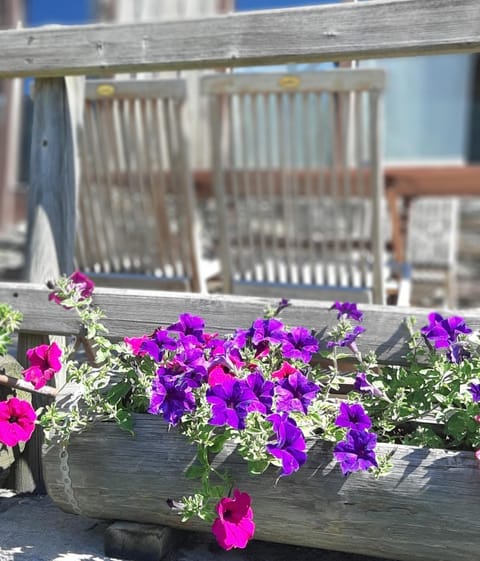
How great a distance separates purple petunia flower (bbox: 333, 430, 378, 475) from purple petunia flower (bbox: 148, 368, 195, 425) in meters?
0.28

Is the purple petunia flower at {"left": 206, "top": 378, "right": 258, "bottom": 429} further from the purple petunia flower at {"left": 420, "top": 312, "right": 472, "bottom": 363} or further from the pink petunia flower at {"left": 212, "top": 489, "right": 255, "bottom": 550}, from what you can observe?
the purple petunia flower at {"left": 420, "top": 312, "right": 472, "bottom": 363}

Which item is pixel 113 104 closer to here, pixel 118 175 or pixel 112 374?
pixel 118 175

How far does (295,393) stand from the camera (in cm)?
144

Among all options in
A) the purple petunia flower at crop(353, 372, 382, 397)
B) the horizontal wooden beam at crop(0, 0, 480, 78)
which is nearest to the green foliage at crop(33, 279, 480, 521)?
the purple petunia flower at crop(353, 372, 382, 397)

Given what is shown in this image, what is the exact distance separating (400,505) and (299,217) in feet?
4.44

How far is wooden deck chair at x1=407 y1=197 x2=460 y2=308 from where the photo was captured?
3.84m

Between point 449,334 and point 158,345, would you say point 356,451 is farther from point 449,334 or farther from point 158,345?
point 158,345

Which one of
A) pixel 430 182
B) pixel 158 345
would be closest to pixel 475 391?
pixel 158 345

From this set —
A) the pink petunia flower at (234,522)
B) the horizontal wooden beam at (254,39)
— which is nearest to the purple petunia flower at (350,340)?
the pink petunia flower at (234,522)

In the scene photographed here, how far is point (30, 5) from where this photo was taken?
6059 millimetres

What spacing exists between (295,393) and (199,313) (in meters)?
0.41

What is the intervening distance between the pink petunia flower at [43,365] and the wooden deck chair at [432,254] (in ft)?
7.99

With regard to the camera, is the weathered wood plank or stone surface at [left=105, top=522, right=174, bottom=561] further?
the weathered wood plank

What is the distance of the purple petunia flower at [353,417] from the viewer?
4.56ft
